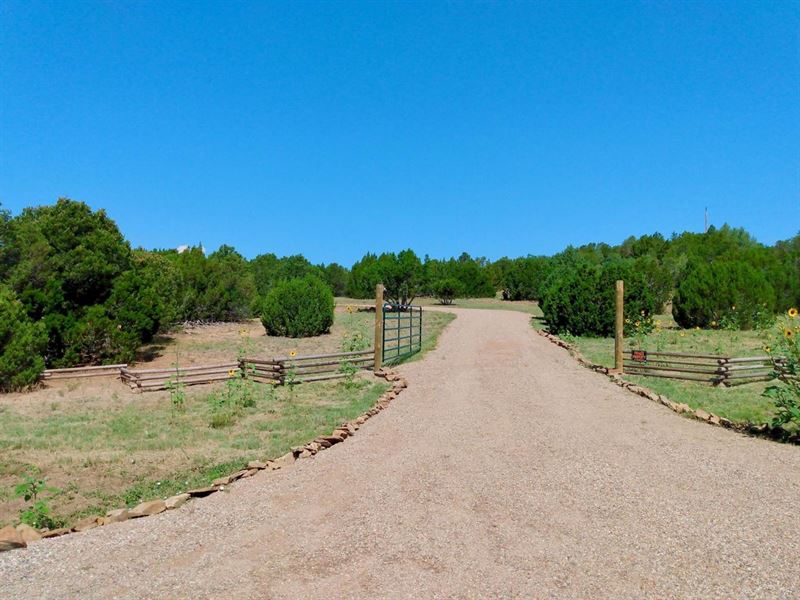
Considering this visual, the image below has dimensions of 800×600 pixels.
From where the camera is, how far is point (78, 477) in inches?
271

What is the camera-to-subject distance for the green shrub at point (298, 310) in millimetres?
24391

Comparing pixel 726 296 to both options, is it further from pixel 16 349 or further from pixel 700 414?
pixel 16 349

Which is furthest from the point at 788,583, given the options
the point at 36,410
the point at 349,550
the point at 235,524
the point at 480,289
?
the point at 480,289

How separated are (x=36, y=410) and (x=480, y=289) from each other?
52.0 metres

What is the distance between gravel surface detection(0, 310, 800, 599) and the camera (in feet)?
12.6

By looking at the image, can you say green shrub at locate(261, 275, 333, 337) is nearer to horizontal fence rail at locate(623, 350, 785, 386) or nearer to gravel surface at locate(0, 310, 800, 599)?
horizontal fence rail at locate(623, 350, 785, 386)

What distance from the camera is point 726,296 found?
23.7 metres

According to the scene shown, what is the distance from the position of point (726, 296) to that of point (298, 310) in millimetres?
17509

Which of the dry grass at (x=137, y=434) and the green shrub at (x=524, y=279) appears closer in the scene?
the dry grass at (x=137, y=434)

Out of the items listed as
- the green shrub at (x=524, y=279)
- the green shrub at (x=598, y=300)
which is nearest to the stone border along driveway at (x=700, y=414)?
the green shrub at (x=598, y=300)

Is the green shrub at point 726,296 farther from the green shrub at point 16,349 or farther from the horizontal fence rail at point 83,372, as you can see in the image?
the green shrub at point 16,349

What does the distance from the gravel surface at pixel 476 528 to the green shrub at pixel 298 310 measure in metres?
16.6

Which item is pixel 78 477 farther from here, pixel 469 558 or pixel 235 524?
pixel 469 558

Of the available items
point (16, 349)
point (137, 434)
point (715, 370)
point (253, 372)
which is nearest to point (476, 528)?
point (137, 434)
